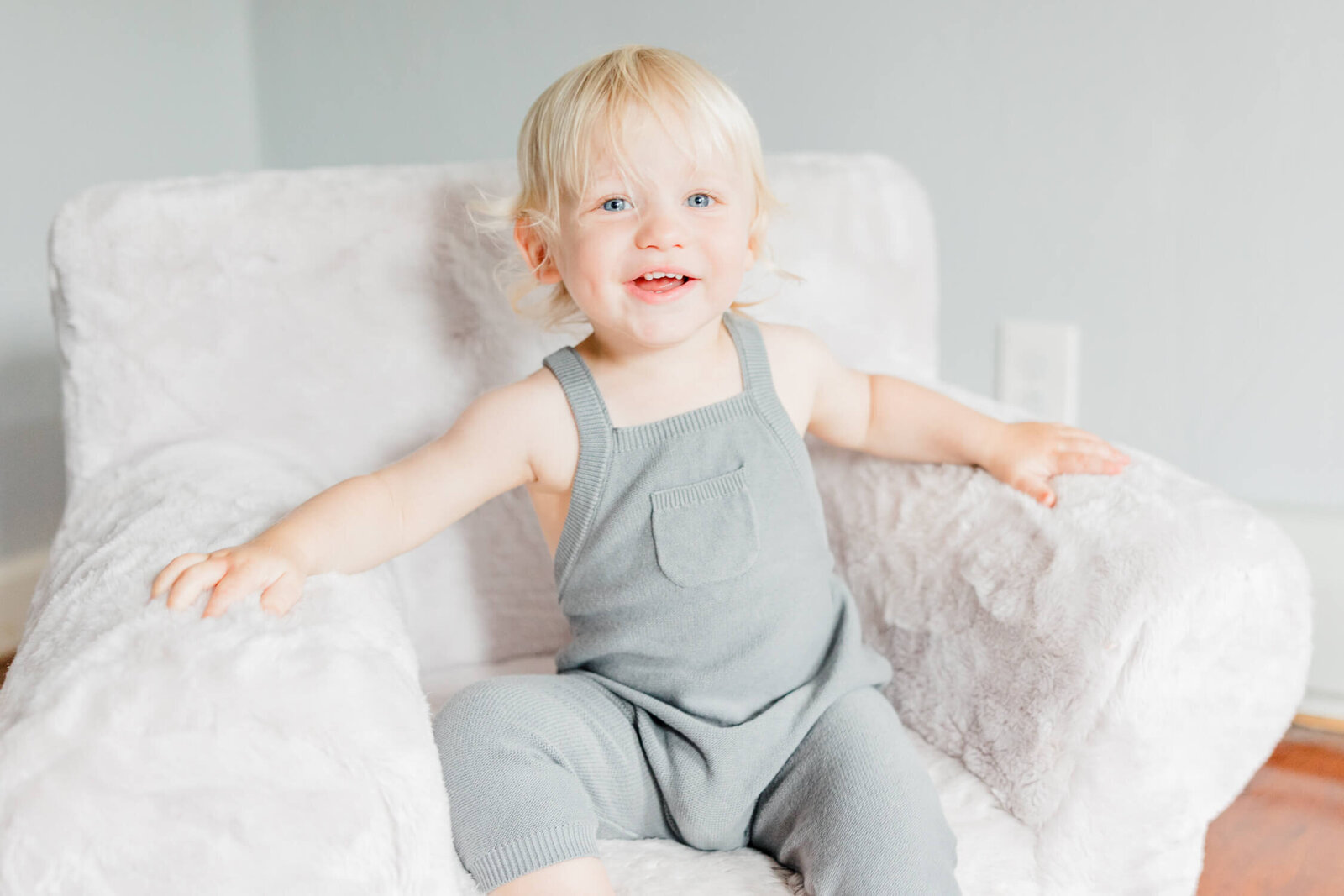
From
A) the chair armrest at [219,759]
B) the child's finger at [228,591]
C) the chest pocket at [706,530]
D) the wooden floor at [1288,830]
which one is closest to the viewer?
the chair armrest at [219,759]

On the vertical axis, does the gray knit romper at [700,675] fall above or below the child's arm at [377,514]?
Answer: below

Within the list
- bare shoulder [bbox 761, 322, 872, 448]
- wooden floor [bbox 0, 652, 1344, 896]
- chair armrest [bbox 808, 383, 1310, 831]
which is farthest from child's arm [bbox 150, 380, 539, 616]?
wooden floor [bbox 0, 652, 1344, 896]

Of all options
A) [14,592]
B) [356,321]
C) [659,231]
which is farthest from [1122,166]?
[14,592]

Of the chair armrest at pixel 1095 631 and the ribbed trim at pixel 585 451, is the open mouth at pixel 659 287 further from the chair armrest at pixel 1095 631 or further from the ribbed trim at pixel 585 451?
the chair armrest at pixel 1095 631

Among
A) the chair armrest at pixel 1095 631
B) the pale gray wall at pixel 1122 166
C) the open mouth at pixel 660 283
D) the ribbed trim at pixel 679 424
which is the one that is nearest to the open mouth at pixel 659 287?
the open mouth at pixel 660 283

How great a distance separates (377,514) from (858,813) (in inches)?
14.7

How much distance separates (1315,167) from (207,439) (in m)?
1.12

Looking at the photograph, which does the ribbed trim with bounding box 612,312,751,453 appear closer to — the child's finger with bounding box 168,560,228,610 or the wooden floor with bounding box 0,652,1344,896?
the child's finger with bounding box 168,560,228,610

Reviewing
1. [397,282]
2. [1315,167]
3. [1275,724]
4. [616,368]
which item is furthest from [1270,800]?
[397,282]

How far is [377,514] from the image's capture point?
798 mm

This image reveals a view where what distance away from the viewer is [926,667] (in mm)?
910

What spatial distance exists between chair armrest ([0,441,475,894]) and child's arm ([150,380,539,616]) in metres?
0.02

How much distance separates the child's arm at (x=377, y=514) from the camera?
Result: 2.19 feet

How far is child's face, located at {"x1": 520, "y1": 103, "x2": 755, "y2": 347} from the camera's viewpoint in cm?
81
